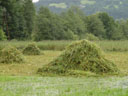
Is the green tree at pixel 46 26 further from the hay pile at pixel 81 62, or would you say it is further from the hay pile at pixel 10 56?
the hay pile at pixel 81 62

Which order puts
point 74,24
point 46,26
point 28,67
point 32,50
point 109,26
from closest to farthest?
1. point 28,67
2. point 32,50
3. point 46,26
4. point 74,24
5. point 109,26

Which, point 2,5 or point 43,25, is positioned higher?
point 2,5

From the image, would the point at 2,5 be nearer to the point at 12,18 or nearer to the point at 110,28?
the point at 12,18

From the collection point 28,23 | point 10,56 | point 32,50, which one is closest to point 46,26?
point 28,23

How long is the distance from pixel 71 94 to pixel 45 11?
48.6m

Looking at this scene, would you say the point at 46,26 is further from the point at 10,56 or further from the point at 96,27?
the point at 10,56

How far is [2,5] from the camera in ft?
170

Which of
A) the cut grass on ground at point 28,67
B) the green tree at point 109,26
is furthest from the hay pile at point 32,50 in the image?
the green tree at point 109,26

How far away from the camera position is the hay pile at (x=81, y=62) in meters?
12.0

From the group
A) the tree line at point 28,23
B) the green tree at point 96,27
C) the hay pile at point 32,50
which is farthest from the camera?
the green tree at point 96,27

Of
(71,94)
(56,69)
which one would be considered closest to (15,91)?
(71,94)

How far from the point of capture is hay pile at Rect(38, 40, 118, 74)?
39.3 feet

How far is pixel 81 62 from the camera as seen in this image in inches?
484

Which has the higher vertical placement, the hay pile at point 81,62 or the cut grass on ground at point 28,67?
the hay pile at point 81,62
